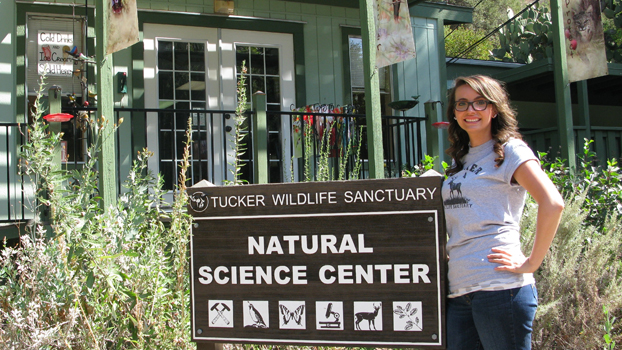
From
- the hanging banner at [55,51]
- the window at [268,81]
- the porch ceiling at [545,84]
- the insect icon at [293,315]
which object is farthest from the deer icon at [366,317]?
the porch ceiling at [545,84]

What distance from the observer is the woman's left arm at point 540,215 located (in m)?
1.89

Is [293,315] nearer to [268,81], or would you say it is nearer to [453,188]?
[453,188]

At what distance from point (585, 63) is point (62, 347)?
4946 mm

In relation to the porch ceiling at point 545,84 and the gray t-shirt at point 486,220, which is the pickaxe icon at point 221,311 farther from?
the porch ceiling at point 545,84

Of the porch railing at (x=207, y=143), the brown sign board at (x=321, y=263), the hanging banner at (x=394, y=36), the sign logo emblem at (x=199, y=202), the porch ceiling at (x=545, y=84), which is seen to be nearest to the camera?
the brown sign board at (x=321, y=263)

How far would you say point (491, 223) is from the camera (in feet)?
6.52

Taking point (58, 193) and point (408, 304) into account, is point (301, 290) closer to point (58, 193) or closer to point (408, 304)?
point (408, 304)

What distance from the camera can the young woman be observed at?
1.91m

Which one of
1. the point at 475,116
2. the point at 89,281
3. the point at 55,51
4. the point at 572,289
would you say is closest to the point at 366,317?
the point at 475,116

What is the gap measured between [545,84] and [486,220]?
29.6 feet

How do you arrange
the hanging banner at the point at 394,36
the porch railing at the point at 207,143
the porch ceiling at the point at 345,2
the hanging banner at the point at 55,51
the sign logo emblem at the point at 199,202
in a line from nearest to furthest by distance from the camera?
the sign logo emblem at the point at 199,202
the hanging banner at the point at 394,36
the porch railing at the point at 207,143
the hanging banner at the point at 55,51
the porch ceiling at the point at 345,2

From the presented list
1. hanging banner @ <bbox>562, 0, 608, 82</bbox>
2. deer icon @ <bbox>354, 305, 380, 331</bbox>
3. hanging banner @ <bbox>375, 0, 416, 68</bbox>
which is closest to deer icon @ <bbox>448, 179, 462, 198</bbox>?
deer icon @ <bbox>354, 305, 380, 331</bbox>

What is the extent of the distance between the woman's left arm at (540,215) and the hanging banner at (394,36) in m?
2.09

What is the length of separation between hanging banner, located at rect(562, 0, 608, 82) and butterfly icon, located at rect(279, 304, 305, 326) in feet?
13.2
